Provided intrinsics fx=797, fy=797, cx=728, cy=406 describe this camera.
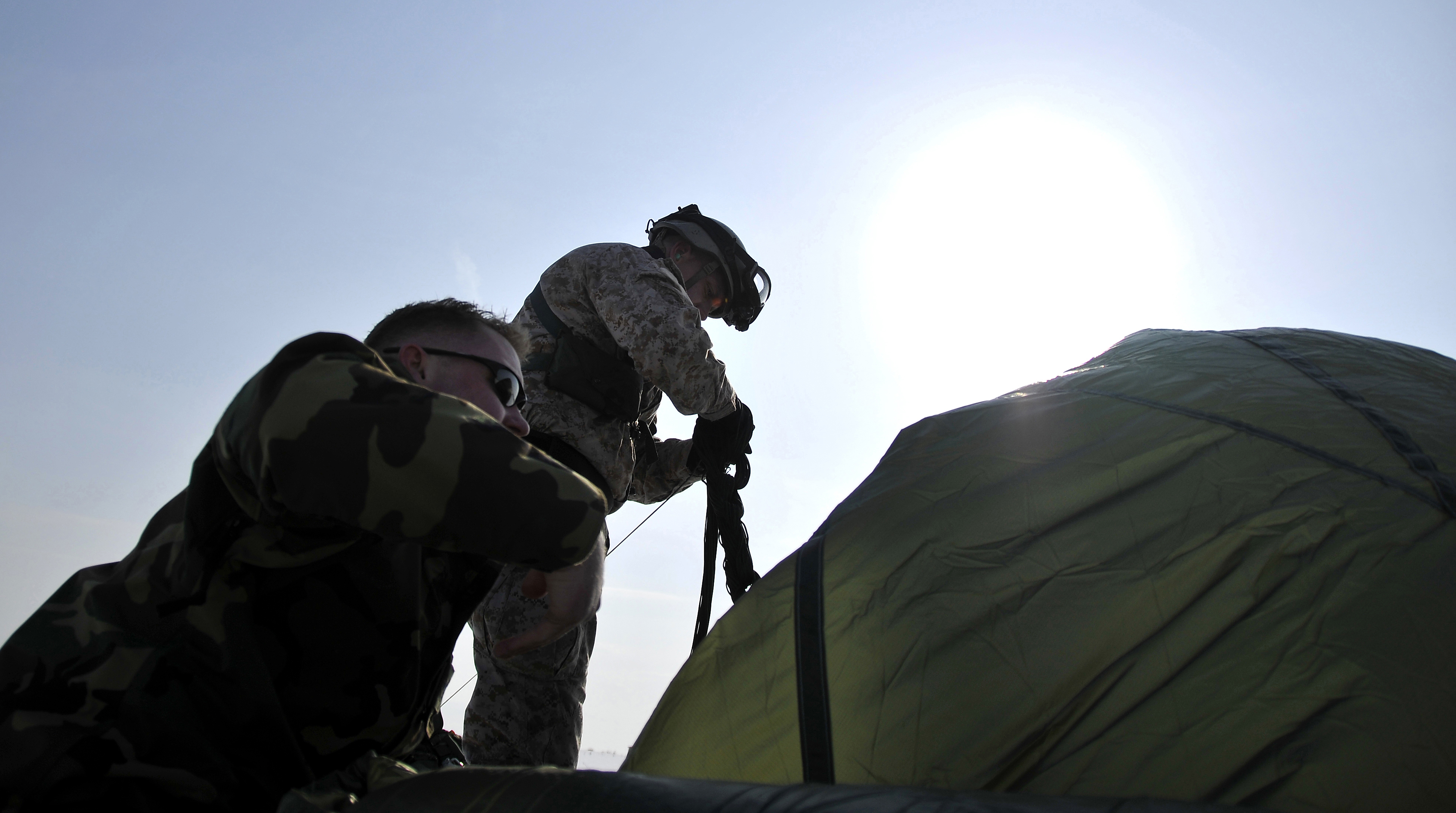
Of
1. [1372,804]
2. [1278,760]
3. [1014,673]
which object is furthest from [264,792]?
[1372,804]

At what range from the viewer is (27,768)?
102 cm

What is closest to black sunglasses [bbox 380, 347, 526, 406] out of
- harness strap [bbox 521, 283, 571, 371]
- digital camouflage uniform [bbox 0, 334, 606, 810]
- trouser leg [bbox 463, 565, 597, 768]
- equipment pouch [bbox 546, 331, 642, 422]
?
digital camouflage uniform [bbox 0, 334, 606, 810]

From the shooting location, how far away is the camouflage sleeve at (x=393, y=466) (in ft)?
3.07

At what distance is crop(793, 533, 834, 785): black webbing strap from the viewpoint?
1626mm

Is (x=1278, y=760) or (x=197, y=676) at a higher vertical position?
(x=197, y=676)

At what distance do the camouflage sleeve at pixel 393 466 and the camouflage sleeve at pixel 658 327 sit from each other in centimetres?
177

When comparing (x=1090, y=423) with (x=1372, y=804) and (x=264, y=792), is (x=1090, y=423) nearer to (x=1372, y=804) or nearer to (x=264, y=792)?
(x=1372, y=804)

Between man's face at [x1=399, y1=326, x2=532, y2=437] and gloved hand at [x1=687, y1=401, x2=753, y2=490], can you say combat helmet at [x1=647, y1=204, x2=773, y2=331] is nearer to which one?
gloved hand at [x1=687, y1=401, x2=753, y2=490]

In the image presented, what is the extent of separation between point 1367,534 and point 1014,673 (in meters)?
0.78

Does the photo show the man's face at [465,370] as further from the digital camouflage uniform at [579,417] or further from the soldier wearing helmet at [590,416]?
the soldier wearing helmet at [590,416]

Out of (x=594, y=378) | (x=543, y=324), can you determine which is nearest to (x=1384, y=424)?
(x=594, y=378)

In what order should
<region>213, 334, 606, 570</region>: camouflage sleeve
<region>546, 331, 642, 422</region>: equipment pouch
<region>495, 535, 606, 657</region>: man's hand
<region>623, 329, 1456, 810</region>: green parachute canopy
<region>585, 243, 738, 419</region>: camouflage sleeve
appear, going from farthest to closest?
<region>546, 331, 642, 422</region>: equipment pouch, <region>585, 243, 738, 419</region>: camouflage sleeve, <region>495, 535, 606, 657</region>: man's hand, <region>623, 329, 1456, 810</region>: green parachute canopy, <region>213, 334, 606, 570</region>: camouflage sleeve

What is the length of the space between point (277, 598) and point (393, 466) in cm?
44

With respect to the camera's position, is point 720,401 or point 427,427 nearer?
point 427,427
